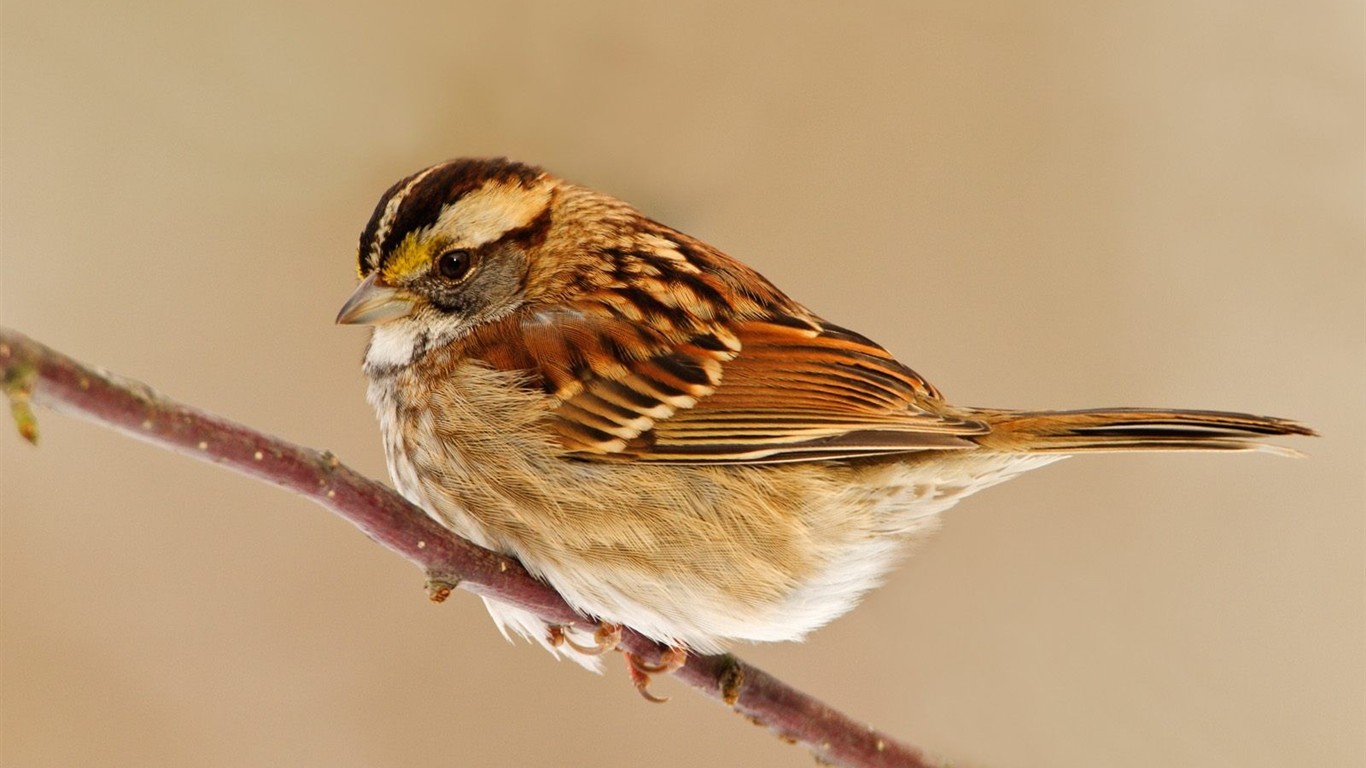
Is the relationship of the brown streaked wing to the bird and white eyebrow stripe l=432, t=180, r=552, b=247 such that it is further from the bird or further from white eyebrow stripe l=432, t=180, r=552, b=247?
white eyebrow stripe l=432, t=180, r=552, b=247

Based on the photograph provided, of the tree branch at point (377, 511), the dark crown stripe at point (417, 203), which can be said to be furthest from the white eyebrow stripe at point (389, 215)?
the tree branch at point (377, 511)

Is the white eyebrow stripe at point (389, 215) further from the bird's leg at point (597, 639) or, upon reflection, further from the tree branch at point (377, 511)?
the bird's leg at point (597, 639)

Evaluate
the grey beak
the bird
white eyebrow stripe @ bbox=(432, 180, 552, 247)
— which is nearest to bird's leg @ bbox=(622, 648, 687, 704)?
the bird

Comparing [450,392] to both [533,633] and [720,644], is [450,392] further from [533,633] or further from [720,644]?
[720,644]

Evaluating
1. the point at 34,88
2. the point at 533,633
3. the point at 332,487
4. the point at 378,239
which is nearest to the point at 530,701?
the point at 533,633

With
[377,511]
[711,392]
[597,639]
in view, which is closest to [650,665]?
[597,639]

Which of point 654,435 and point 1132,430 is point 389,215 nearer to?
point 654,435
